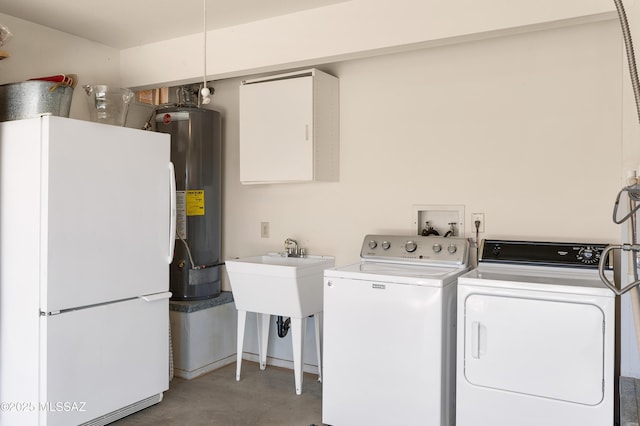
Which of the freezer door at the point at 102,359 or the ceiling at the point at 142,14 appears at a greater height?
the ceiling at the point at 142,14

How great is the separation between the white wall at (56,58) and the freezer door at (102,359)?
1.65 m

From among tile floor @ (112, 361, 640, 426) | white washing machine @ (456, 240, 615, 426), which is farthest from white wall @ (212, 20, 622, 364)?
white washing machine @ (456, 240, 615, 426)

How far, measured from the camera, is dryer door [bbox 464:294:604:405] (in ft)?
7.49

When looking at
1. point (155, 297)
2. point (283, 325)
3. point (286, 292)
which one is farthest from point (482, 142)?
point (155, 297)

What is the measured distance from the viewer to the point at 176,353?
147 inches

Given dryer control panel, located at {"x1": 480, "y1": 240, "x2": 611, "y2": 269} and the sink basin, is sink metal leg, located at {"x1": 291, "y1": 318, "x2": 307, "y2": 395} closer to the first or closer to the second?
the sink basin

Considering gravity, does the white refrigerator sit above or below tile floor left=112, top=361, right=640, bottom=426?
above

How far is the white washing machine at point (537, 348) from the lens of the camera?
7.46ft

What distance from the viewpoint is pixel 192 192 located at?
3.88 meters

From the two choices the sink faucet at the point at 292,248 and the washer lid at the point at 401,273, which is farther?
the sink faucet at the point at 292,248

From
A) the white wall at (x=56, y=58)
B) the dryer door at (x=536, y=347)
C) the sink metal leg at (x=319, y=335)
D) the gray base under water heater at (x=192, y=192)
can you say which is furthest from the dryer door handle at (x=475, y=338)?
the white wall at (x=56, y=58)

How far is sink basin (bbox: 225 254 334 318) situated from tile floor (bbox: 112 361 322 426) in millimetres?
555

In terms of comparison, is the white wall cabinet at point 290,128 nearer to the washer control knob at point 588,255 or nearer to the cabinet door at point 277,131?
the cabinet door at point 277,131

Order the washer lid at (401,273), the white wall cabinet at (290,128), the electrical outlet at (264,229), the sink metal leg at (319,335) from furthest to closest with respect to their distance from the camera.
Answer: the electrical outlet at (264,229)
the sink metal leg at (319,335)
the white wall cabinet at (290,128)
the washer lid at (401,273)
